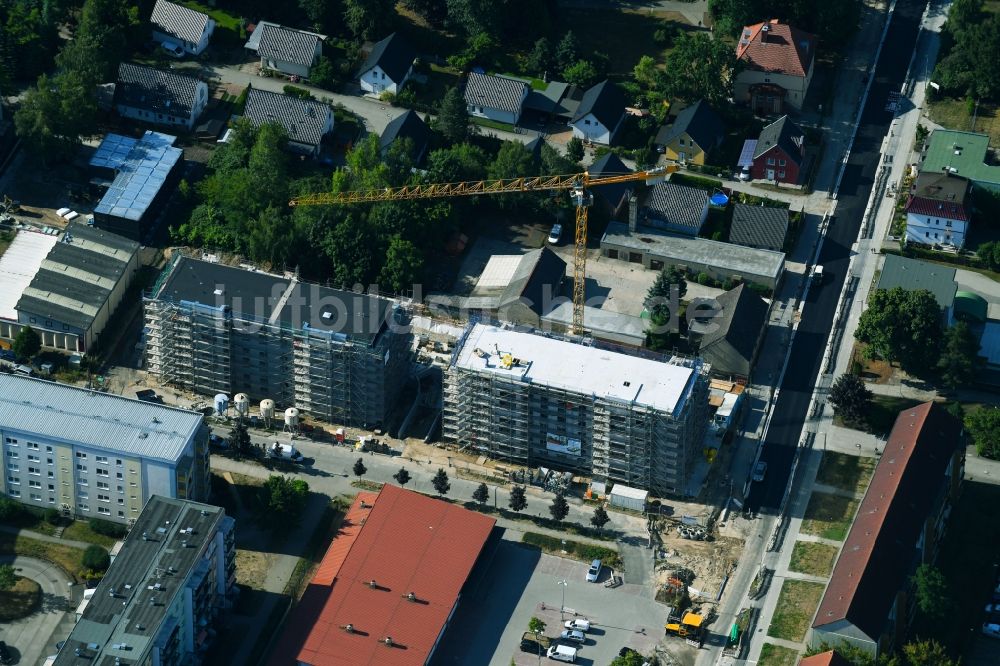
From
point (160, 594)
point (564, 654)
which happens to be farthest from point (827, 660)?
point (160, 594)

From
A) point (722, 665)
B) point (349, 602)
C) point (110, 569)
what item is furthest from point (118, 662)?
point (722, 665)

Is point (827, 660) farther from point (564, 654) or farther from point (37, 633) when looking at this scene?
point (37, 633)

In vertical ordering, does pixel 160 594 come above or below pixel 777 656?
above

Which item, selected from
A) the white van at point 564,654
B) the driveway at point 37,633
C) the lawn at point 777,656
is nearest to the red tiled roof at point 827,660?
the lawn at point 777,656

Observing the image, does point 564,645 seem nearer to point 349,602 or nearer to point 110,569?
point 349,602

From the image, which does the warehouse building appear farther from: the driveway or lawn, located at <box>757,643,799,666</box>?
lawn, located at <box>757,643,799,666</box>

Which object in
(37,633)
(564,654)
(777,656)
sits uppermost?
(777,656)
